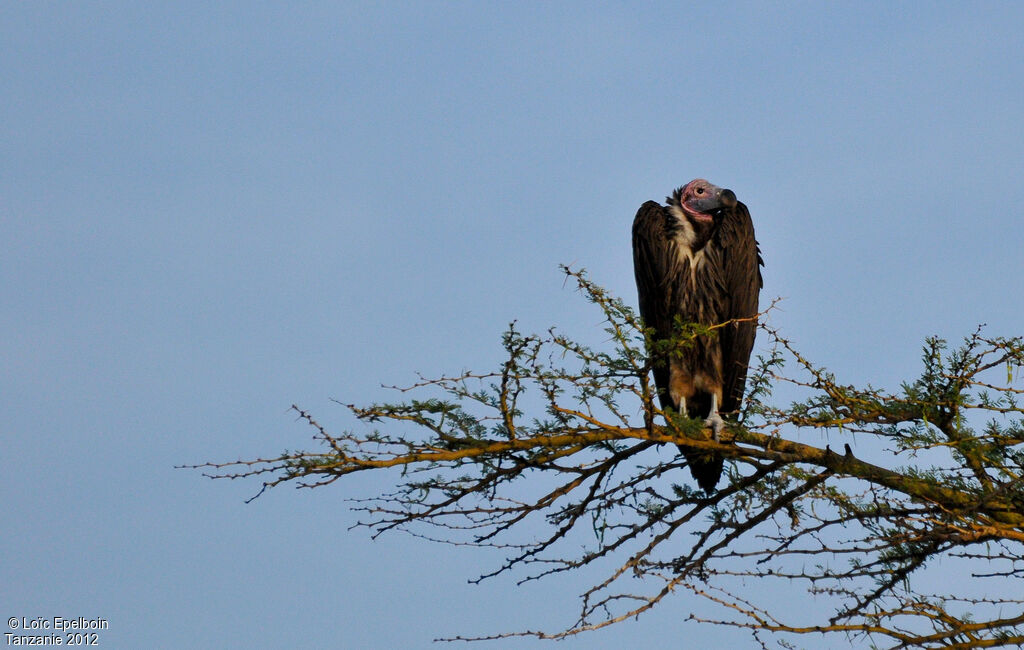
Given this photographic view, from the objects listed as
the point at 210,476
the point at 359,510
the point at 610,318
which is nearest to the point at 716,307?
the point at 610,318

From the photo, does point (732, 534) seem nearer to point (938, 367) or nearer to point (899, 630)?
point (899, 630)

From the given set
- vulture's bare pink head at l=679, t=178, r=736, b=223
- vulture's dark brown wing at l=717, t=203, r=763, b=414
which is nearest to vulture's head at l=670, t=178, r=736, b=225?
vulture's bare pink head at l=679, t=178, r=736, b=223

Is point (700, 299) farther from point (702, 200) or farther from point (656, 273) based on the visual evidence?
point (702, 200)

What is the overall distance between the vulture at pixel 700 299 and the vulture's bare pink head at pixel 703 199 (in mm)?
191

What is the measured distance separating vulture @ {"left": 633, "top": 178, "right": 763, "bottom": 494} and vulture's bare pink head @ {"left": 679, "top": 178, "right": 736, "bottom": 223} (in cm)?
19

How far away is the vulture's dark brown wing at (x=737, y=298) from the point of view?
6262 mm

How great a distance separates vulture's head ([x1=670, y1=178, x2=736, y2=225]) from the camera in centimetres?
674

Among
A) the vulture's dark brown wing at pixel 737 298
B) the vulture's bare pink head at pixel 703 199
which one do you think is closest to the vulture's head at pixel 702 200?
the vulture's bare pink head at pixel 703 199

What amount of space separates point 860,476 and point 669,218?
8.10 ft

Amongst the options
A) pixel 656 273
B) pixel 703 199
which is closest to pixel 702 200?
pixel 703 199

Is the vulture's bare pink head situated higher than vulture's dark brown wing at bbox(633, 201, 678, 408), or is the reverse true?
the vulture's bare pink head

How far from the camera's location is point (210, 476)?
4.12 meters

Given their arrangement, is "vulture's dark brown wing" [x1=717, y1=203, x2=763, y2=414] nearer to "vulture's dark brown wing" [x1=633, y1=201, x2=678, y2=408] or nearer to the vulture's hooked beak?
the vulture's hooked beak

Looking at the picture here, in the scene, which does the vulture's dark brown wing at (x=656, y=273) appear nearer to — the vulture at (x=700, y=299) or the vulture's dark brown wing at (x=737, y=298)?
the vulture at (x=700, y=299)
